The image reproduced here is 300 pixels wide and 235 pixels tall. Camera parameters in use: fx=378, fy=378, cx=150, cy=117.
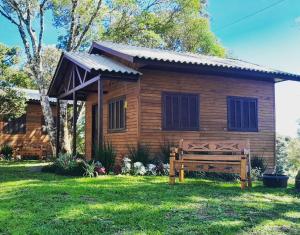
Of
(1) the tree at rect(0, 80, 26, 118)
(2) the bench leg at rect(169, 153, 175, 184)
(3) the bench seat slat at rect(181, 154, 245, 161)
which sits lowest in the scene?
(2) the bench leg at rect(169, 153, 175, 184)

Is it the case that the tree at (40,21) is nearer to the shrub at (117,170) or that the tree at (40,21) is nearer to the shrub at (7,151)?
the shrub at (7,151)

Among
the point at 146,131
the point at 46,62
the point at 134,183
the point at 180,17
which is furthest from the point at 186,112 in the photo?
the point at 46,62

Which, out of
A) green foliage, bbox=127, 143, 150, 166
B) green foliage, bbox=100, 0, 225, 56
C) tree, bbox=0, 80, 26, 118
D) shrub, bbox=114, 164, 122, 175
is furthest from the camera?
green foliage, bbox=100, 0, 225, 56

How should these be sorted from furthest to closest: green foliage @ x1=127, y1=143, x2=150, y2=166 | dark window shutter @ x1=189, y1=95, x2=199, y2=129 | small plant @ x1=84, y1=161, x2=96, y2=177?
dark window shutter @ x1=189, y1=95, x2=199, y2=129 → green foliage @ x1=127, y1=143, x2=150, y2=166 → small plant @ x1=84, y1=161, x2=96, y2=177

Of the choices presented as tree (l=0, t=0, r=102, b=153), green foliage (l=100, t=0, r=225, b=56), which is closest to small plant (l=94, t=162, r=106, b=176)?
tree (l=0, t=0, r=102, b=153)

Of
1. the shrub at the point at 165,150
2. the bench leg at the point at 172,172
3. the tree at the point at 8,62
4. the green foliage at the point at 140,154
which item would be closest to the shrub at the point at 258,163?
the shrub at the point at 165,150

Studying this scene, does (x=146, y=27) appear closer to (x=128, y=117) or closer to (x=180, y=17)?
(x=180, y=17)

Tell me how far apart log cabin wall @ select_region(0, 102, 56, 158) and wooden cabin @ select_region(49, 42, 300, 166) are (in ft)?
25.6

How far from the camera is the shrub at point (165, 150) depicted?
452 inches

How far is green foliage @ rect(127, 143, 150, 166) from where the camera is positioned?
438 inches

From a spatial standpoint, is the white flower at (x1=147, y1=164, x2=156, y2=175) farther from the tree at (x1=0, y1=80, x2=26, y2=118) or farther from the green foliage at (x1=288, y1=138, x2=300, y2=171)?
the green foliage at (x1=288, y1=138, x2=300, y2=171)

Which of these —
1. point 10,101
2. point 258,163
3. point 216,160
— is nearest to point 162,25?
point 10,101

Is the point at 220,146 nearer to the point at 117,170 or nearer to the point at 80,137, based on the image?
the point at 117,170

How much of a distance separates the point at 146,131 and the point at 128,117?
0.99 m
